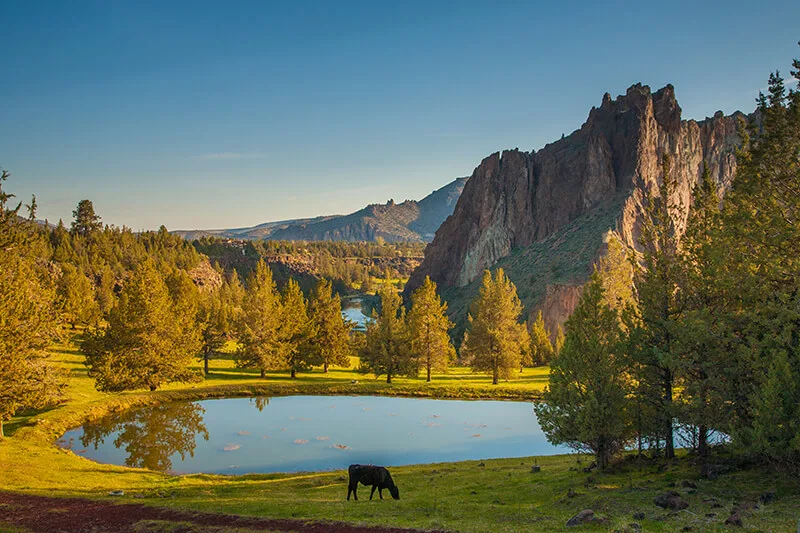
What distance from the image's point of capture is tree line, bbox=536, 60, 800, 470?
2050 cm

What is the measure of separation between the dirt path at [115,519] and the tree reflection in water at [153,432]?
1618cm

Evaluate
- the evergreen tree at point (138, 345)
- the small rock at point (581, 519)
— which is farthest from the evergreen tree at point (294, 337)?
the small rock at point (581, 519)

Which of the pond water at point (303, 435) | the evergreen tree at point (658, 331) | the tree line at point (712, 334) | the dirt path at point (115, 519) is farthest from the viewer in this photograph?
the pond water at point (303, 435)

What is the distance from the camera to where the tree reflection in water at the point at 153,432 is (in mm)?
38906

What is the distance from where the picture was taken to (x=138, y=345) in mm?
51188

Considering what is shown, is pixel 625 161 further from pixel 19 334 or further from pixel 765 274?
pixel 19 334

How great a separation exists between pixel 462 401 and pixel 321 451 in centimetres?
2232

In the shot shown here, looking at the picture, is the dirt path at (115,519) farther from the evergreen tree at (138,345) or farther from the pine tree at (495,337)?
the pine tree at (495,337)

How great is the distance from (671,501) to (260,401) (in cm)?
4731

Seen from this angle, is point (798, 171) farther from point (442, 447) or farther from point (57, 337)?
point (57, 337)

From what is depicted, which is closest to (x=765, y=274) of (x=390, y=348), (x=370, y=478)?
(x=370, y=478)

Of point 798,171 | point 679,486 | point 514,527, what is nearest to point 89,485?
point 514,527

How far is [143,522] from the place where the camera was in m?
18.4

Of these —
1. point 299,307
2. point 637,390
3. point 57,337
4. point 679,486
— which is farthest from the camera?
point 299,307
